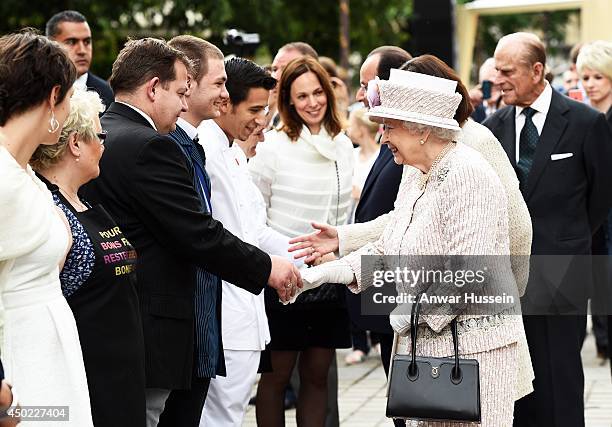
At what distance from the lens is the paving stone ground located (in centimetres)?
818

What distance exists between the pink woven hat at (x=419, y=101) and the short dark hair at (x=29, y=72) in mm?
1431

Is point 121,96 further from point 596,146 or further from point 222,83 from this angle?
point 596,146

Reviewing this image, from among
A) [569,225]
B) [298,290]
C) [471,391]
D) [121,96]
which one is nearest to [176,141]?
[121,96]

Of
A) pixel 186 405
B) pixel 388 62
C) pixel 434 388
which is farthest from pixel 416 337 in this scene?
pixel 388 62

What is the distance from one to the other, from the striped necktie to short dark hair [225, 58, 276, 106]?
1.57 m

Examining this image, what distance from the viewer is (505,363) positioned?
4.78 meters

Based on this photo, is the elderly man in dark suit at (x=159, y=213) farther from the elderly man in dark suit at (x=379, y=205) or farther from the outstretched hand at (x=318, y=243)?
the elderly man in dark suit at (x=379, y=205)

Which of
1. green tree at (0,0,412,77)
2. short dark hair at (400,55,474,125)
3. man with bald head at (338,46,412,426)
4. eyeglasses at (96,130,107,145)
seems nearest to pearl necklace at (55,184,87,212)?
eyeglasses at (96,130,107,145)

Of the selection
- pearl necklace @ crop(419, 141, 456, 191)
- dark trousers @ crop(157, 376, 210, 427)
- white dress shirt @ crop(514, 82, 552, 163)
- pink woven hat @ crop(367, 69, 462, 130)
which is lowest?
dark trousers @ crop(157, 376, 210, 427)

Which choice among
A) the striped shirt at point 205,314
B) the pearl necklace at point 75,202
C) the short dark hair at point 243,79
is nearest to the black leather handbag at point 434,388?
the striped shirt at point 205,314

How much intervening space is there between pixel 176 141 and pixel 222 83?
0.60m

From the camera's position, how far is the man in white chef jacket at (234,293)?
5672 mm

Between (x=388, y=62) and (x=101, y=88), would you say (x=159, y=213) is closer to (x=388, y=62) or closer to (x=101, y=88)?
A: (x=388, y=62)

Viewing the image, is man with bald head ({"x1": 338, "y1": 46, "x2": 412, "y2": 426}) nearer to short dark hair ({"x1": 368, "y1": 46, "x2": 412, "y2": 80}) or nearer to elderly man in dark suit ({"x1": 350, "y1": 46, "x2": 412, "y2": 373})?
elderly man in dark suit ({"x1": 350, "y1": 46, "x2": 412, "y2": 373})
